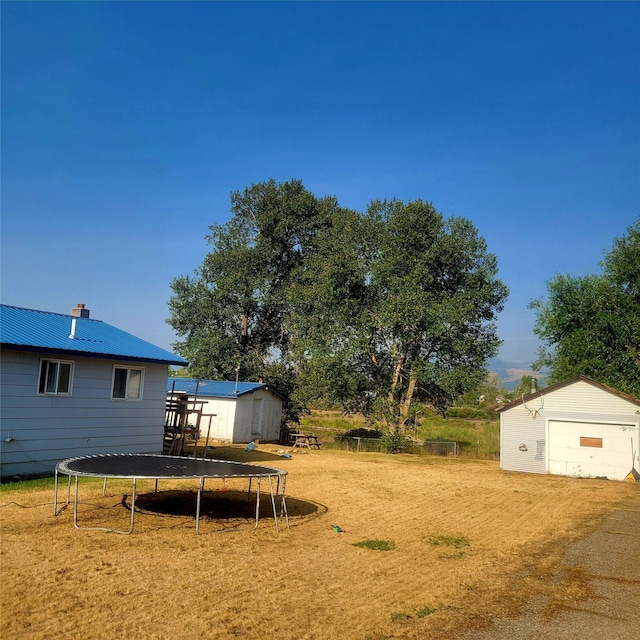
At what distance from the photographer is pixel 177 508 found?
10562 mm

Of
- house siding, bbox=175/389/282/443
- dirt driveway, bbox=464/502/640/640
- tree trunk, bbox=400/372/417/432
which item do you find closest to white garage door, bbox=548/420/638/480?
tree trunk, bbox=400/372/417/432

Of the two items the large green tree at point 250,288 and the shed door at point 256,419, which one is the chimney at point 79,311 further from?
the large green tree at point 250,288

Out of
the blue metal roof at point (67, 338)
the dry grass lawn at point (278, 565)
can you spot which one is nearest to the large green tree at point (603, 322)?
the dry grass lawn at point (278, 565)

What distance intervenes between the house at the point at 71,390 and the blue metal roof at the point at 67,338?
3 centimetres

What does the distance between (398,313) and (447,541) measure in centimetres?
2150

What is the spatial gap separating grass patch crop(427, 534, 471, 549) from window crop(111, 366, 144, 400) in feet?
32.2

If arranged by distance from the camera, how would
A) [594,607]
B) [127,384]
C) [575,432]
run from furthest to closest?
[575,432], [127,384], [594,607]

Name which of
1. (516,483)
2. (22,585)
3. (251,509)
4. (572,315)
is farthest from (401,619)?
(572,315)

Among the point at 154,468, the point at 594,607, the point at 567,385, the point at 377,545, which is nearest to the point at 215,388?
the point at 567,385

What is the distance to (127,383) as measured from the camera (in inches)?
618

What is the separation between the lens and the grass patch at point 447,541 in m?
8.73

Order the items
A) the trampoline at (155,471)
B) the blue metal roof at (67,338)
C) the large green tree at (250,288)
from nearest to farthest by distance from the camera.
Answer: the trampoline at (155,471), the blue metal roof at (67,338), the large green tree at (250,288)

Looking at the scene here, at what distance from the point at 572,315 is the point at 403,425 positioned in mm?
10825

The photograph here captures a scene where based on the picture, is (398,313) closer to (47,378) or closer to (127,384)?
(127,384)
